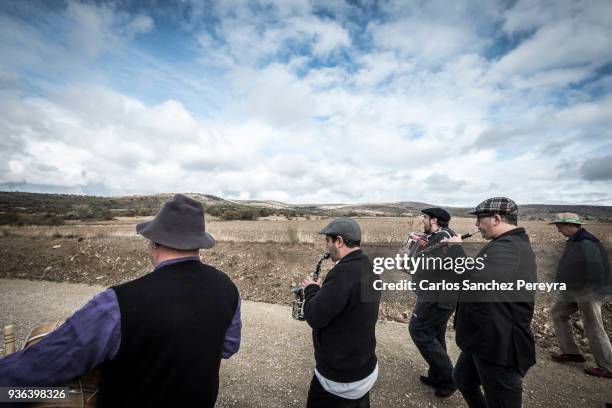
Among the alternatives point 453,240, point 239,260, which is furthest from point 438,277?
point 239,260

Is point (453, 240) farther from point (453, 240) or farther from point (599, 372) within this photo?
point (599, 372)

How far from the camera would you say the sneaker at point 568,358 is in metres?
4.84

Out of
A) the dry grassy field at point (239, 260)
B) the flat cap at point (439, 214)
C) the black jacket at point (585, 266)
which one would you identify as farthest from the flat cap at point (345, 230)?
the dry grassy field at point (239, 260)

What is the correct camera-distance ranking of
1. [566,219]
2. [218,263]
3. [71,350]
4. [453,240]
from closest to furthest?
[71,350], [453,240], [566,219], [218,263]

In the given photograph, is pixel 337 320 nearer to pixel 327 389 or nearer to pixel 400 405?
pixel 327 389

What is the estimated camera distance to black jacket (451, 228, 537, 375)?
8.44 feet

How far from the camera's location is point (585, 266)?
4.59 meters

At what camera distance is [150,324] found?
1473 mm

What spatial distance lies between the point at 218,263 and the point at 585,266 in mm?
10904

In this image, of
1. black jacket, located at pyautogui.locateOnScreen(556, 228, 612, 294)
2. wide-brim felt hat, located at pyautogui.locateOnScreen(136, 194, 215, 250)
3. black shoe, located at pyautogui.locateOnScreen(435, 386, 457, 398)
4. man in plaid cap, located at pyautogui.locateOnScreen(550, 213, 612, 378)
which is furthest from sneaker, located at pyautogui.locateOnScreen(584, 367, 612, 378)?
wide-brim felt hat, located at pyautogui.locateOnScreen(136, 194, 215, 250)

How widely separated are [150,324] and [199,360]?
45 centimetres

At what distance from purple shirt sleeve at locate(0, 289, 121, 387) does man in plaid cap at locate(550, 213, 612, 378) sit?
6375mm

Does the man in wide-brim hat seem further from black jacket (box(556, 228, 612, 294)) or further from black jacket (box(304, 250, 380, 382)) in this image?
black jacket (box(556, 228, 612, 294))

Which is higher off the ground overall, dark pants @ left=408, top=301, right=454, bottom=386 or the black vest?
the black vest
